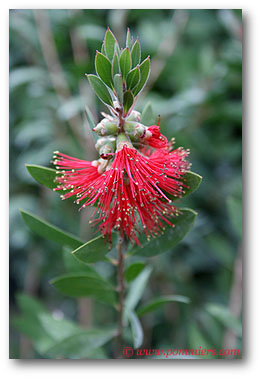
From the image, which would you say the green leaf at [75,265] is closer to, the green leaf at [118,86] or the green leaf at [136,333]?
the green leaf at [136,333]

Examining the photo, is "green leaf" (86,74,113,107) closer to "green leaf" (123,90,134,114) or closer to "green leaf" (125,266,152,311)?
"green leaf" (123,90,134,114)

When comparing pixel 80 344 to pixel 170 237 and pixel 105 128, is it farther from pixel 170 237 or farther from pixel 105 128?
pixel 105 128

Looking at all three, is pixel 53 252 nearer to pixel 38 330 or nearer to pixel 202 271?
pixel 38 330

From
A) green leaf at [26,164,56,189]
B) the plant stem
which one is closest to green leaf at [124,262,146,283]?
the plant stem

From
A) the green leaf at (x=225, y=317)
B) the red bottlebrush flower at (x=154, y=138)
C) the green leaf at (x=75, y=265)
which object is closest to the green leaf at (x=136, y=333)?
the green leaf at (x=75, y=265)

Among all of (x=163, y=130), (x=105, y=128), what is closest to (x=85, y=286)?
(x=105, y=128)

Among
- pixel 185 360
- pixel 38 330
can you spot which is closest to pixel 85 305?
pixel 38 330
